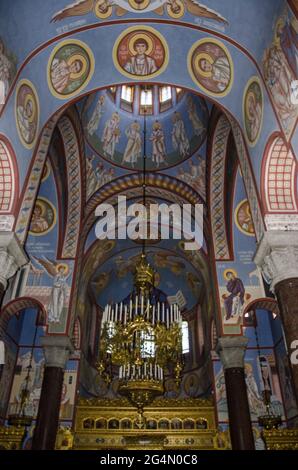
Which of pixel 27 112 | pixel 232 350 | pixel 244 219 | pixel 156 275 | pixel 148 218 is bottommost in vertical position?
pixel 232 350

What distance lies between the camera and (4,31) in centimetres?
→ 621

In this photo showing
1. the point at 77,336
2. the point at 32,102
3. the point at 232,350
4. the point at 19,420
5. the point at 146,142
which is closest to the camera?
the point at 32,102

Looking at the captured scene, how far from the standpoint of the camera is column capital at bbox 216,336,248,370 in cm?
1095

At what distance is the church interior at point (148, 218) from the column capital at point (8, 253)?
0.02m

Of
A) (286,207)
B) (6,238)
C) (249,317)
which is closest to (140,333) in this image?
(6,238)

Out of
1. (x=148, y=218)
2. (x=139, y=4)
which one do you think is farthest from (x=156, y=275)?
(x=139, y=4)

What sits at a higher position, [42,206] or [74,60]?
[42,206]

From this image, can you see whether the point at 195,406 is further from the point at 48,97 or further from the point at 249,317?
the point at 48,97

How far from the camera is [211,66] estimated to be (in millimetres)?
7578

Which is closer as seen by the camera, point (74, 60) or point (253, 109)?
point (253, 109)

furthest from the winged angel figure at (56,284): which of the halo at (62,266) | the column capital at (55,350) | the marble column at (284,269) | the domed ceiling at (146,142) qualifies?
the marble column at (284,269)

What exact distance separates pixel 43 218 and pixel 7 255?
6.10 metres

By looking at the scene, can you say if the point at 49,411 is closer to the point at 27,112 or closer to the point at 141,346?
the point at 141,346

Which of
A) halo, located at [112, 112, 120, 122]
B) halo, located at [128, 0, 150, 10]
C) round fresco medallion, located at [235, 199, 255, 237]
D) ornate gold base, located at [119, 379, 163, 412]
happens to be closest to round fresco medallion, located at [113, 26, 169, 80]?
halo, located at [128, 0, 150, 10]
